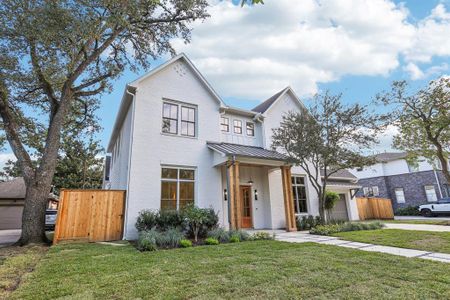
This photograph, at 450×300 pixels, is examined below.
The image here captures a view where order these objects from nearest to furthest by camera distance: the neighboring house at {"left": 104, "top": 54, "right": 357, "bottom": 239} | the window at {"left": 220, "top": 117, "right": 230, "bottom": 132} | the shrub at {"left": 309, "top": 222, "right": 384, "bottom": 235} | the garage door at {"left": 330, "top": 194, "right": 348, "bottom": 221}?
the shrub at {"left": 309, "top": 222, "right": 384, "bottom": 235} → the neighboring house at {"left": 104, "top": 54, "right": 357, "bottom": 239} → the window at {"left": 220, "top": 117, "right": 230, "bottom": 132} → the garage door at {"left": 330, "top": 194, "right": 348, "bottom": 221}

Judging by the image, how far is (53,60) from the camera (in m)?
10.2

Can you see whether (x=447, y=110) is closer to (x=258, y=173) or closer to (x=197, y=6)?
(x=258, y=173)

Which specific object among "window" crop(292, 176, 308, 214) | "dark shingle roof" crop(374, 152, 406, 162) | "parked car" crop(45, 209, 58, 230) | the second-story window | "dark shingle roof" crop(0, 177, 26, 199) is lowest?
"parked car" crop(45, 209, 58, 230)

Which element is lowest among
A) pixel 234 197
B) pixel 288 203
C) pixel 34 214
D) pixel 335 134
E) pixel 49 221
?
pixel 49 221

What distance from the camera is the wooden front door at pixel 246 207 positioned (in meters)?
12.3

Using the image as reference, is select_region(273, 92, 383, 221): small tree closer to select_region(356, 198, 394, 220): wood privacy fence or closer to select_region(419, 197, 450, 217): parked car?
select_region(356, 198, 394, 220): wood privacy fence

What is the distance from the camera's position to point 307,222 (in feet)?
40.6

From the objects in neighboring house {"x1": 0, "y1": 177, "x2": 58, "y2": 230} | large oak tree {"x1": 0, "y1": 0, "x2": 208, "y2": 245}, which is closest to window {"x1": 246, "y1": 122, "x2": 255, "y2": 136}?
large oak tree {"x1": 0, "y1": 0, "x2": 208, "y2": 245}

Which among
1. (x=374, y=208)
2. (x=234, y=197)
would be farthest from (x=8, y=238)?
(x=374, y=208)

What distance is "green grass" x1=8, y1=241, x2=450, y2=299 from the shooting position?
316 centimetres

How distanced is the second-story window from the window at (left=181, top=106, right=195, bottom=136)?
1.14ft

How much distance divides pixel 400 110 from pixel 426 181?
14.3m

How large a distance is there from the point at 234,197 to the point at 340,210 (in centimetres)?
1086

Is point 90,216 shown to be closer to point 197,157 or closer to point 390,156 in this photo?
point 197,157
